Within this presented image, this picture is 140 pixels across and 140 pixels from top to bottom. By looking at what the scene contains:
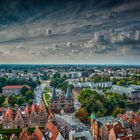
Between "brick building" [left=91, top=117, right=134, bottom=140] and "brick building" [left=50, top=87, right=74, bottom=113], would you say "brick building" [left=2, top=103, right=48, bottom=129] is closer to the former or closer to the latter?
"brick building" [left=91, top=117, right=134, bottom=140]

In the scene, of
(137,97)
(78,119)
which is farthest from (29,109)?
(137,97)

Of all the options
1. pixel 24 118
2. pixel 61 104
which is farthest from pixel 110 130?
pixel 61 104

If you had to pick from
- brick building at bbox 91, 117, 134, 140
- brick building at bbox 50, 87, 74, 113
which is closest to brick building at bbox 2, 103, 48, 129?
brick building at bbox 91, 117, 134, 140

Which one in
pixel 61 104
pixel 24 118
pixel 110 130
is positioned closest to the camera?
pixel 110 130

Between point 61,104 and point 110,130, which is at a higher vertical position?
point 110,130

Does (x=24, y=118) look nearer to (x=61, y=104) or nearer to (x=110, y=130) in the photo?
(x=61, y=104)

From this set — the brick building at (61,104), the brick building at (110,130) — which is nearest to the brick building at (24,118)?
the brick building at (110,130)

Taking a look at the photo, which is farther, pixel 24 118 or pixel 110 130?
pixel 24 118

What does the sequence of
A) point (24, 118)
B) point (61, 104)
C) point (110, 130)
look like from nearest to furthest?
1. point (110, 130)
2. point (24, 118)
3. point (61, 104)

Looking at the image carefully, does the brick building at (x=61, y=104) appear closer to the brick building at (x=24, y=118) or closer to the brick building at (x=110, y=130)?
the brick building at (x=24, y=118)
